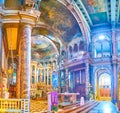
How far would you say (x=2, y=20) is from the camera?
36.6 ft

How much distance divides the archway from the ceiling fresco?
8.42m

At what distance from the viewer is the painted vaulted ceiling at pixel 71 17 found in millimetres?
23719

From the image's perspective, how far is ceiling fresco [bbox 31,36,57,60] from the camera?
1343 inches

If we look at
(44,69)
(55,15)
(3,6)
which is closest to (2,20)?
(3,6)

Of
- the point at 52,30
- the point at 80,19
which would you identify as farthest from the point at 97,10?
the point at 52,30

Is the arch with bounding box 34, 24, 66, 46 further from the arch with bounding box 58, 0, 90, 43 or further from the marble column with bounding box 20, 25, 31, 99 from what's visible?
the marble column with bounding box 20, 25, 31, 99

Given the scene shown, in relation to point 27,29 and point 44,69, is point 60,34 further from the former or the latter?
point 27,29

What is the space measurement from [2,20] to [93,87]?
652 inches

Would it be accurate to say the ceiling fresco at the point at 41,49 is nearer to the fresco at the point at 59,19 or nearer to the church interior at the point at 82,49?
the church interior at the point at 82,49

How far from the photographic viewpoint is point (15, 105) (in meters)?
10.0

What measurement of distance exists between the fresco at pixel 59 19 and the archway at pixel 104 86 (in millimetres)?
5117

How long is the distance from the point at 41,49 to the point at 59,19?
10.4 meters

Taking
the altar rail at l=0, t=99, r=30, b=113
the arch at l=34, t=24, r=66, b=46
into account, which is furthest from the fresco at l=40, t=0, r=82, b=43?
the altar rail at l=0, t=99, r=30, b=113

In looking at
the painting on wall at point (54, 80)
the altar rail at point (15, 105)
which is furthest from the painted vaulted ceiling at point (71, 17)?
the altar rail at point (15, 105)
